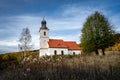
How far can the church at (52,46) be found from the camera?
218 feet

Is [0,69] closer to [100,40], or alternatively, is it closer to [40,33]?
[100,40]

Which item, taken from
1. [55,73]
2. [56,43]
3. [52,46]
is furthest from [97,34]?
[55,73]

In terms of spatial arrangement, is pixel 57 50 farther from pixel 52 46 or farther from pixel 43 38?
pixel 43 38

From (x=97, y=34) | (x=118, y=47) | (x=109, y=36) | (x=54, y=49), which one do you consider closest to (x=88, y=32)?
(x=97, y=34)

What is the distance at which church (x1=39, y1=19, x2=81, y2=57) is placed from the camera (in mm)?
66562

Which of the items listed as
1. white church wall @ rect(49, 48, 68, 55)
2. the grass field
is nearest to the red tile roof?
white church wall @ rect(49, 48, 68, 55)

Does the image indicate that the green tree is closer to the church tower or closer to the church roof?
the church roof

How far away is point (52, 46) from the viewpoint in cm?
6662

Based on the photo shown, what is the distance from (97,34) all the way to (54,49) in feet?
101

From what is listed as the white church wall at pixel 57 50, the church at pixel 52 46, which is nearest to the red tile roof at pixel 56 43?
the church at pixel 52 46

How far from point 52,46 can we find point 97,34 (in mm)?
30684

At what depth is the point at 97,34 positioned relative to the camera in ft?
124

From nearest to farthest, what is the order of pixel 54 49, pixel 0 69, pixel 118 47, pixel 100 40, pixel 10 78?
pixel 10 78
pixel 0 69
pixel 100 40
pixel 118 47
pixel 54 49

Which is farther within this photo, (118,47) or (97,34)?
(118,47)
